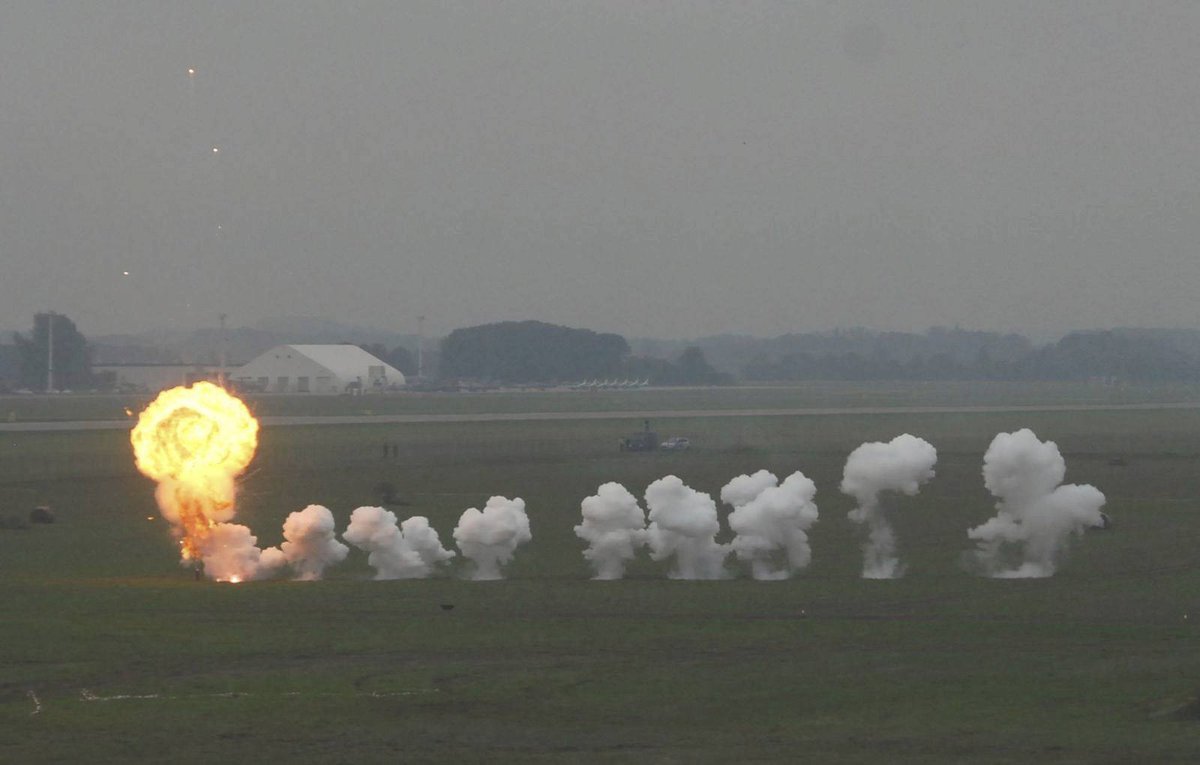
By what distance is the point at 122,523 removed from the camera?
96000 mm

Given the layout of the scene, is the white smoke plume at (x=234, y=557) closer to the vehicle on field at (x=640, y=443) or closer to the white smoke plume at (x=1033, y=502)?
the white smoke plume at (x=1033, y=502)

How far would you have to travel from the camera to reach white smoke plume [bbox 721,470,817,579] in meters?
73.8

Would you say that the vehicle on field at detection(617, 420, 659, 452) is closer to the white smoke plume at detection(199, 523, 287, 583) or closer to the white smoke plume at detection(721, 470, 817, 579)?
the white smoke plume at detection(721, 470, 817, 579)

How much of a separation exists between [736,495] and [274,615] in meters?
24.5

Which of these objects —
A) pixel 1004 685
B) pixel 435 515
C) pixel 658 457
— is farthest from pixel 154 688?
pixel 658 457

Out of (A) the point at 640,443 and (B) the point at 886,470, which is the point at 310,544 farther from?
(A) the point at 640,443

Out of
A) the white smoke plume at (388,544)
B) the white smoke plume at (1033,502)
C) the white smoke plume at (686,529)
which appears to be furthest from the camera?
the white smoke plume at (1033,502)

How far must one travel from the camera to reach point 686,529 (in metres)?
73.4

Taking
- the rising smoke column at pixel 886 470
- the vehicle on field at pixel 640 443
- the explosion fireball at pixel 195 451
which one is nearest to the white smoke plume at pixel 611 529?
the rising smoke column at pixel 886 470

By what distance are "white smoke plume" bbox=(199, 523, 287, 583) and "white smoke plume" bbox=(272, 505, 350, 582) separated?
0.63m

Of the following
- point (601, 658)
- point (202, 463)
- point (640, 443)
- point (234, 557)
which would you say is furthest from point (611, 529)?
point (640, 443)

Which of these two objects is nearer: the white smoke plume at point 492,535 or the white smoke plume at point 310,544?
the white smoke plume at point 310,544

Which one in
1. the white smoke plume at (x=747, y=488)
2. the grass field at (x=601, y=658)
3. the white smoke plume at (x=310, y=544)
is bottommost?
the grass field at (x=601, y=658)

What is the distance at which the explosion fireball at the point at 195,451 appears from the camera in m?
72.9
